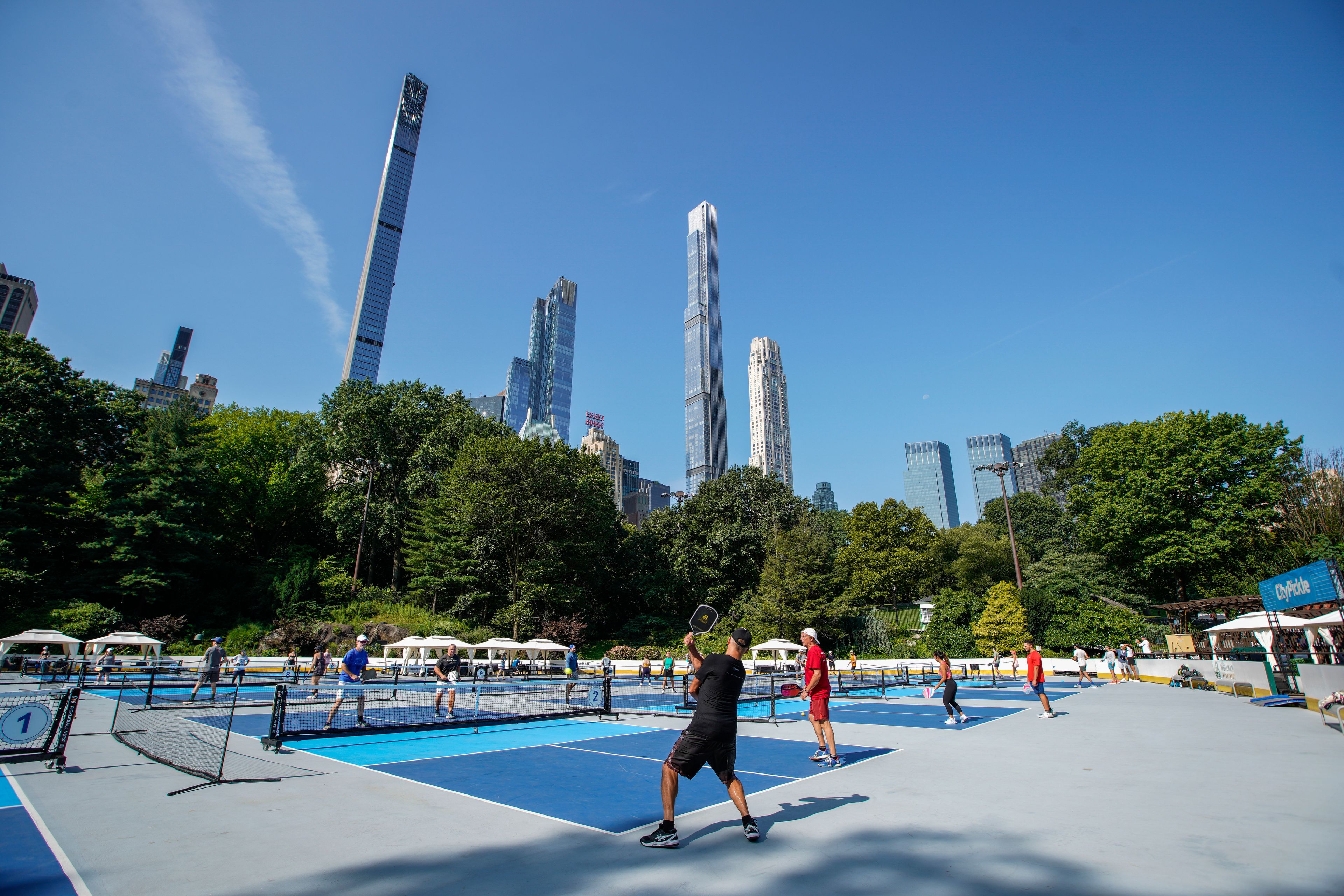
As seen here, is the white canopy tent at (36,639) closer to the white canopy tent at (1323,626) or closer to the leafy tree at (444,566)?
the leafy tree at (444,566)

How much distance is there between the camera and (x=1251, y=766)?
8297 mm

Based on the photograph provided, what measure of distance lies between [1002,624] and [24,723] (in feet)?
148

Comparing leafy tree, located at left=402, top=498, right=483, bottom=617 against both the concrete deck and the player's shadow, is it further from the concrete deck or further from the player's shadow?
the player's shadow

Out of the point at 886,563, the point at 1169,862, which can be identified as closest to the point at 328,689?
the point at 1169,862

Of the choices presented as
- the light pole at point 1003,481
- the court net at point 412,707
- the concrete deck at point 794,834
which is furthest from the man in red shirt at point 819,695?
the light pole at point 1003,481

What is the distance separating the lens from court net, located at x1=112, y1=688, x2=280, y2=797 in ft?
26.1

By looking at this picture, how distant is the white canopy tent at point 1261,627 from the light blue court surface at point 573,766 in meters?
20.8

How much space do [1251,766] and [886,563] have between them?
51.5 m

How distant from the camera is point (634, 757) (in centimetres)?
984

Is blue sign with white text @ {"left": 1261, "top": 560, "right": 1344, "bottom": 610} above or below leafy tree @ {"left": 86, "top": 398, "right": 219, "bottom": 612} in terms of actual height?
below

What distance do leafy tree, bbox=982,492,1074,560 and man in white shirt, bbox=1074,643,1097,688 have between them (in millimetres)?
36476

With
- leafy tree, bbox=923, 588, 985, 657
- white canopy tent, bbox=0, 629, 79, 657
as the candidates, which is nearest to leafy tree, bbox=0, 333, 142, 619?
white canopy tent, bbox=0, 629, 79, 657

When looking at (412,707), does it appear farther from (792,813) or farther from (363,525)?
(363,525)

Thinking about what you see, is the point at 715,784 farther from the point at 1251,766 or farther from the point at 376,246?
the point at 376,246
